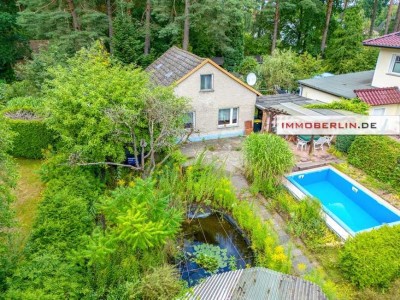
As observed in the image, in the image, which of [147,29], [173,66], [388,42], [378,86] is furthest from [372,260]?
[147,29]

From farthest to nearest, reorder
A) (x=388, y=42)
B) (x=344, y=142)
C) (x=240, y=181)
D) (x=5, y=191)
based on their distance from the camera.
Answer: (x=388, y=42) → (x=344, y=142) → (x=240, y=181) → (x=5, y=191)

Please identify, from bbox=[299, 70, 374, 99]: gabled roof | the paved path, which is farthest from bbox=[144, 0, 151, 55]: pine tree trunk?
bbox=[299, 70, 374, 99]: gabled roof

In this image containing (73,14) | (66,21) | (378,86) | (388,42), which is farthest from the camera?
(66,21)

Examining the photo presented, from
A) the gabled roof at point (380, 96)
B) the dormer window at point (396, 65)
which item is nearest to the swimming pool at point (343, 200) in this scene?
the gabled roof at point (380, 96)

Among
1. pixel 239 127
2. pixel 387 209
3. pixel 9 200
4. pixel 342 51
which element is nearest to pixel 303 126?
pixel 239 127

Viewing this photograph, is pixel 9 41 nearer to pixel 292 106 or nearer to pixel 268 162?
pixel 292 106

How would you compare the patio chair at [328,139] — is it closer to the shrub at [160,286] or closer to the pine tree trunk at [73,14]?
the shrub at [160,286]
